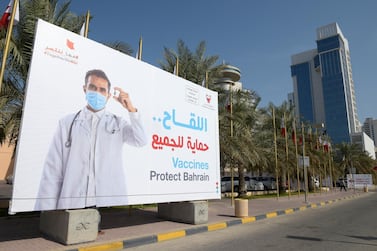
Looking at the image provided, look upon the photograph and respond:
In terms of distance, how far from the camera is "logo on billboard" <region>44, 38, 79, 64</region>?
7027mm

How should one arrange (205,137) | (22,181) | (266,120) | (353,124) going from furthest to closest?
(353,124) < (266,120) < (205,137) < (22,181)

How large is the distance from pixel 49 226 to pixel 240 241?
4.92 m

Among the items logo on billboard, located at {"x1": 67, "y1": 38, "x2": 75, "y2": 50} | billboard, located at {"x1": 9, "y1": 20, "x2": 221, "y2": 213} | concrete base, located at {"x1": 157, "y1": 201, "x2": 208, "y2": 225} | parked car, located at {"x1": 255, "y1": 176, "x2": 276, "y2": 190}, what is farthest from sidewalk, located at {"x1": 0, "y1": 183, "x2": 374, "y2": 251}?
parked car, located at {"x1": 255, "y1": 176, "x2": 276, "y2": 190}

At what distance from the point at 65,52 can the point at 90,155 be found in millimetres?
2567

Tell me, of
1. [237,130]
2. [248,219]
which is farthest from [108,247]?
[237,130]

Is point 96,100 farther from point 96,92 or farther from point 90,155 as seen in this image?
point 90,155

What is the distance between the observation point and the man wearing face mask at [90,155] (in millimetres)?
7031

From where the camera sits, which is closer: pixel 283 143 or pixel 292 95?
pixel 283 143

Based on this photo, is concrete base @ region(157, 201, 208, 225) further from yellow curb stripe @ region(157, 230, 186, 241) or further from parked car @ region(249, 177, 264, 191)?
parked car @ region(249, 177, 264, 191)

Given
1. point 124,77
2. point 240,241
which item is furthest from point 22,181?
point 240,241

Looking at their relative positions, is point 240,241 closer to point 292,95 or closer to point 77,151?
point 77,151

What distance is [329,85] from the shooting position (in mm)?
145625

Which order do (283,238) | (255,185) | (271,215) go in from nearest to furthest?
1. (283,238)
2. (271,215)
3. (255,185)

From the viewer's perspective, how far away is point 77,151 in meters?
7.48
